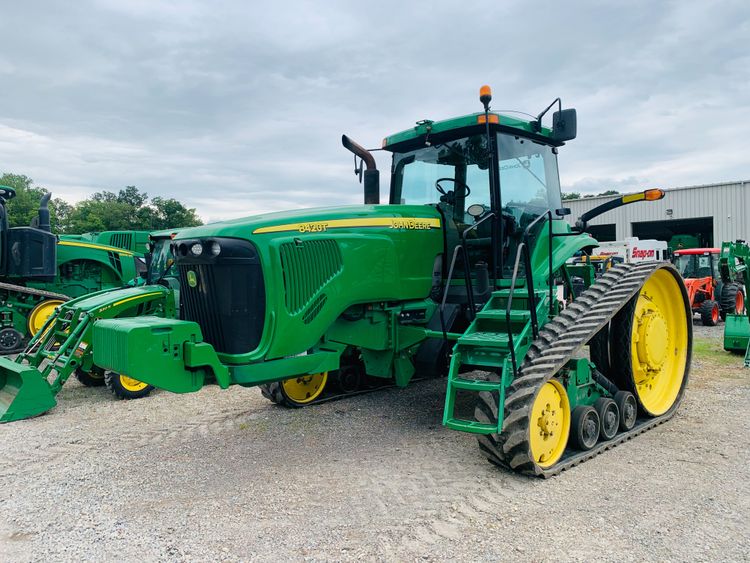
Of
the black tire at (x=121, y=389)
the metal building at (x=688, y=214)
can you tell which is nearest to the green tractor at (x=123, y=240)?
the black tire at (x=121, y=389)

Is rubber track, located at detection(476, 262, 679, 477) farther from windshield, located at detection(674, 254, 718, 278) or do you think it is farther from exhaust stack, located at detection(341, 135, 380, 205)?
windshield, located at detection(674, 254, 718, 278)

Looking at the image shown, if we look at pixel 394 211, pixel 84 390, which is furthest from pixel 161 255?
pixel 394 211

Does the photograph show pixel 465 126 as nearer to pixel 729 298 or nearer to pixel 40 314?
pixel 40 314

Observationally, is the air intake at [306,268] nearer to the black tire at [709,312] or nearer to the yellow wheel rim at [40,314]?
the yellow wheel rim at [40,314]

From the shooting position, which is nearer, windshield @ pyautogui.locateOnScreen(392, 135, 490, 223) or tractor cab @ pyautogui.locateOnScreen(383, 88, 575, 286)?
tractor cab @ pyautogui.locateOnScreen(383, 88, 575, 286)

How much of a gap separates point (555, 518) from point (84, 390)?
20.7ft

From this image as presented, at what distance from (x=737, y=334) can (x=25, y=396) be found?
991 cm

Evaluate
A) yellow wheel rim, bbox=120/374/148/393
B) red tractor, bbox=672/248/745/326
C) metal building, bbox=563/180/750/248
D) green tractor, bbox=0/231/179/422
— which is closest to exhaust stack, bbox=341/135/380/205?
green tractor, bbox=0/231/179/422

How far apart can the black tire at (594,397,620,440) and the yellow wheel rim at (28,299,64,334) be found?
897 centimetres

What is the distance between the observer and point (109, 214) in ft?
138

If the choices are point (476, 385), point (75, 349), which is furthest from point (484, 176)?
point (75, 349)

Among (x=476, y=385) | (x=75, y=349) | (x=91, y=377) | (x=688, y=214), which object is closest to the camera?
(x=476, y=385)

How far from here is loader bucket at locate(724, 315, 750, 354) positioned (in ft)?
31.0

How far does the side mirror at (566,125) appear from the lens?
4949 mm
